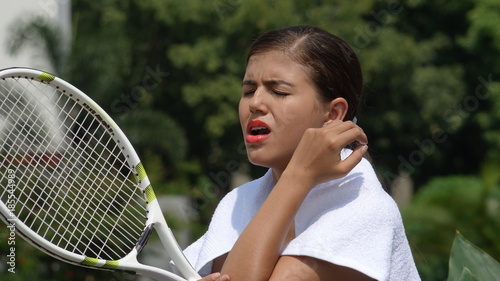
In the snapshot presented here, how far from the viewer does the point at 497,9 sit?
18156 millimetres

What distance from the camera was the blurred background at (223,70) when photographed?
14188mm

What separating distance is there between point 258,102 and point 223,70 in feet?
52.1

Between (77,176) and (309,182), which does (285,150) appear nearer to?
(309,182)

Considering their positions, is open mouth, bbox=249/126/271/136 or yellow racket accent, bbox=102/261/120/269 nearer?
open mouth, bbox=249/126/271/136

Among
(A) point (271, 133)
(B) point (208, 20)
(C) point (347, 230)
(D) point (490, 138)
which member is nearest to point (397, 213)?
(C) point (347, 230)

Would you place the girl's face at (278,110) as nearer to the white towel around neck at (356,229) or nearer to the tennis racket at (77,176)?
the white towel around neck at (356,229)

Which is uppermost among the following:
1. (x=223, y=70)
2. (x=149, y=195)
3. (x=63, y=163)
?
(x=63, y=163)

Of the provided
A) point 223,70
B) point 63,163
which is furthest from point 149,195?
point 223,70

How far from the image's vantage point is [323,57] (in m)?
2.58

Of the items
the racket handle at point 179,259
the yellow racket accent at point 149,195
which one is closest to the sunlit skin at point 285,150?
the racket handle at point 179,259

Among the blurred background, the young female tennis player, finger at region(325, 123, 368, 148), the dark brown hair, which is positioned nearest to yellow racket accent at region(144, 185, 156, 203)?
the young female tennis player

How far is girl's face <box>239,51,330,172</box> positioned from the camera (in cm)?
250

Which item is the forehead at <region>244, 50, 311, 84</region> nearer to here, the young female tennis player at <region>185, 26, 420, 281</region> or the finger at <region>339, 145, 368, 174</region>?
the young female tennis player at <region>185, 26, 420, 281</region>

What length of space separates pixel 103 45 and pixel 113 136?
1166 cm
